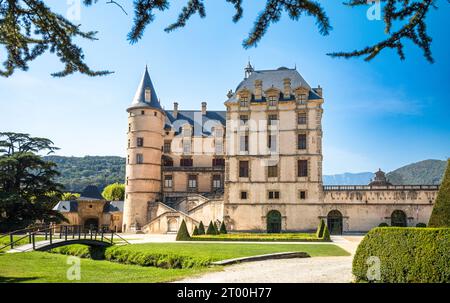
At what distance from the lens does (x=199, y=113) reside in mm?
55156

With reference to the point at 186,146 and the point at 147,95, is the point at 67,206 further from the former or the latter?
the point at 147,95

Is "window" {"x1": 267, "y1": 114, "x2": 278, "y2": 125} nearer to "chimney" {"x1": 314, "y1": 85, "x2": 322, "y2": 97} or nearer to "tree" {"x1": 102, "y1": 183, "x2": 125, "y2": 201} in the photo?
"chimney" {"x1": 314, "y1": 85, "x2": 322, "y2": 97}

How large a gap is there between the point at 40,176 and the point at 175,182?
15047mm

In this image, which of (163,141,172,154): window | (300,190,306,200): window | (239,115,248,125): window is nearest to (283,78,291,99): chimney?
(239,115,248,125): window

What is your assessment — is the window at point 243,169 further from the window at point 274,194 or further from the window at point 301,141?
the window at point 301,141

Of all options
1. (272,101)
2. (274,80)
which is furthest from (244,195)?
(274,80)

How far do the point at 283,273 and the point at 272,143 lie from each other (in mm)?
29269

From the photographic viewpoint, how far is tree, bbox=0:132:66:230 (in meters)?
38.4

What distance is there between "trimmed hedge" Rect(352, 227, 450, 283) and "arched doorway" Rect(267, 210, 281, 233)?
28.9 m

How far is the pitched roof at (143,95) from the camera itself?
4638 cm

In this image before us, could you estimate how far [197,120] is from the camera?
54031 millimetres

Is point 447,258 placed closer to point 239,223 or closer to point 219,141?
point 239,223

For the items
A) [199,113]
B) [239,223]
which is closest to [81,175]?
[199,113]
